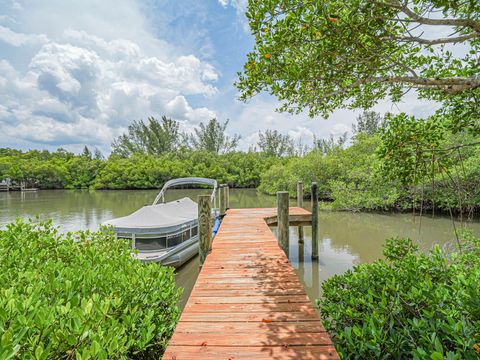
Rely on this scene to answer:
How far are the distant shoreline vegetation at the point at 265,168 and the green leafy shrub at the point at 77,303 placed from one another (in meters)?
3.07

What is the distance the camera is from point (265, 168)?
3888 cm

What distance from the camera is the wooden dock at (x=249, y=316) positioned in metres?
1.88

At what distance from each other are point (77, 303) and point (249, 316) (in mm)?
1429

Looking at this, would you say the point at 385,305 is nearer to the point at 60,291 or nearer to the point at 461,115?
the point at 461,115

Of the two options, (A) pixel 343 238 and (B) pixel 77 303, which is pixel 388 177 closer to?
(B) pixel 77 303

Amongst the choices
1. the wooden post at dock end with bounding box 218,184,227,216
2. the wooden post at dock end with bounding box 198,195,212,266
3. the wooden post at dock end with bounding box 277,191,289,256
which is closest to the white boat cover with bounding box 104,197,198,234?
the wooden post at dock end with bounding box 218,184,227,216

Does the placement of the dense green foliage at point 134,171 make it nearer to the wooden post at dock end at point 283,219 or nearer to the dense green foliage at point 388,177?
the dense green foliage at point 388,177

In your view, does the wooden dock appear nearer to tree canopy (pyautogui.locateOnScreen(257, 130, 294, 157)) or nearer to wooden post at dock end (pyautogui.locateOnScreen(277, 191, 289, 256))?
wooden post at dock end (pyautogui.locateOnScreen(277, 191, 289, 256))

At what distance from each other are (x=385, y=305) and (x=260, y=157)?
43601mm

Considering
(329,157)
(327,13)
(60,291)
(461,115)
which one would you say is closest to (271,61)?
(327,13)

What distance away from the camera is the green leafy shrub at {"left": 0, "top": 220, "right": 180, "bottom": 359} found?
148 cm

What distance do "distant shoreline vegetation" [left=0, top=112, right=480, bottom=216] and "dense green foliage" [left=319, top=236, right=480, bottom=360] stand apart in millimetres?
1118

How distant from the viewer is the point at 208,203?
4.32m

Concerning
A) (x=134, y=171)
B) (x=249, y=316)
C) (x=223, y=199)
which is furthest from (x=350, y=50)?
(x=134, y=171)
